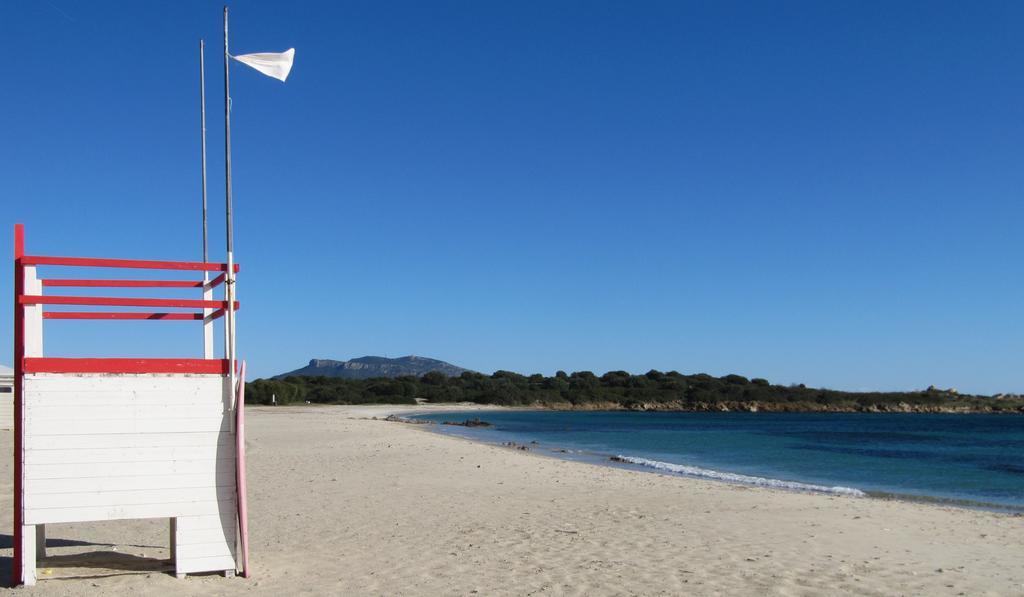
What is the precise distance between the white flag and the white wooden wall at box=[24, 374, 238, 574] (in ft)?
10.5

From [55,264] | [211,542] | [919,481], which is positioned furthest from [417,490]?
[919,481]

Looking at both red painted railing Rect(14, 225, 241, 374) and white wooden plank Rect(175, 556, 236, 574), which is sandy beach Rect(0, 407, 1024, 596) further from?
red painted railing Rect(14, 225, 241, 374)

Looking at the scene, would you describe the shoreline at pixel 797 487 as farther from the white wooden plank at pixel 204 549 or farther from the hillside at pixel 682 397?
the hillside at pixel 682 397

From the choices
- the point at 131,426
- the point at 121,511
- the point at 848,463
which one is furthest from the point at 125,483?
the point at 848,463

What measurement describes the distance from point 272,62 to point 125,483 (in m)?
4.34

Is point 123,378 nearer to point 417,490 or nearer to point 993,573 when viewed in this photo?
point 417,490

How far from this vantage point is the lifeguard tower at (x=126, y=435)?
6.70 m

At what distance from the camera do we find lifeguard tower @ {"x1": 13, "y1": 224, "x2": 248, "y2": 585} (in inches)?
264

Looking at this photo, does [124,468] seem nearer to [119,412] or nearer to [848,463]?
[119,412]

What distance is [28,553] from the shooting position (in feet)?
22.0

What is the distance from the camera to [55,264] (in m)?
6.93

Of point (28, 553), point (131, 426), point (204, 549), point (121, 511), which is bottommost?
point (204, 549)

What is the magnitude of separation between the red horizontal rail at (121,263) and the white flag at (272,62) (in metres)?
2.09

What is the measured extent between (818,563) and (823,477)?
53.2 feet
